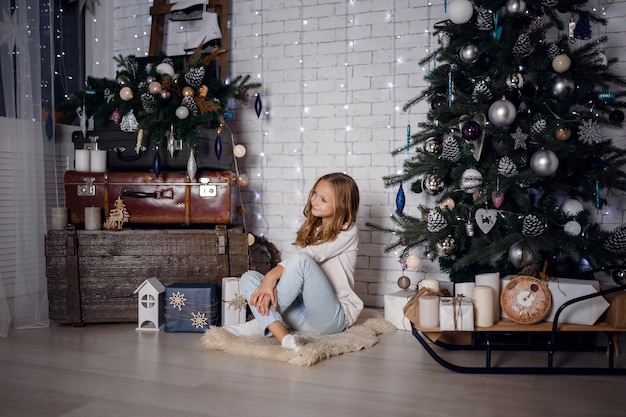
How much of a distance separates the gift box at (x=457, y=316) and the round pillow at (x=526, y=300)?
0.58 feet

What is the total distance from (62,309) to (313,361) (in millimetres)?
1532

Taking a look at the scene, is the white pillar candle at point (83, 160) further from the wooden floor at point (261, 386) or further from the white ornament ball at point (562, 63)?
the white ornament ball at point (562, 63)

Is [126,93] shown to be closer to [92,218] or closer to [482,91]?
[92,218]

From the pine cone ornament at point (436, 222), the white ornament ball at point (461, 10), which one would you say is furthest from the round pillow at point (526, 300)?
the white ornament ball at point (461, 10)

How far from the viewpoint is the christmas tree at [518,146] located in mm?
2709

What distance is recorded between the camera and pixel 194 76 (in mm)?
3352

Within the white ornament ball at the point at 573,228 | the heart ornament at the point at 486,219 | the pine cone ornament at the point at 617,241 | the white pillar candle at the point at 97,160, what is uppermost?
the white pillar candle at the point at 97,160

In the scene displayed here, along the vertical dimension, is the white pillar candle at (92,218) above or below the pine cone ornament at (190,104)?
below

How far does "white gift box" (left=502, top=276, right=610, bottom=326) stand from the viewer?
8.14ft

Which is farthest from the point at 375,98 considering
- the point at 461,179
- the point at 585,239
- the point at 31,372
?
the point at 31,372

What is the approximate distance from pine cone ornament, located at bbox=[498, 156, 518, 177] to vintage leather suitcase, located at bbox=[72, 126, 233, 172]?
1.64 m

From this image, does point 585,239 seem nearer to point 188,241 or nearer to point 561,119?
point 561,119

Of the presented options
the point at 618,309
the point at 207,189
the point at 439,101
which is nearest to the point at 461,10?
the point at 439,101

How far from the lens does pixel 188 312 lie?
9.95 ft
